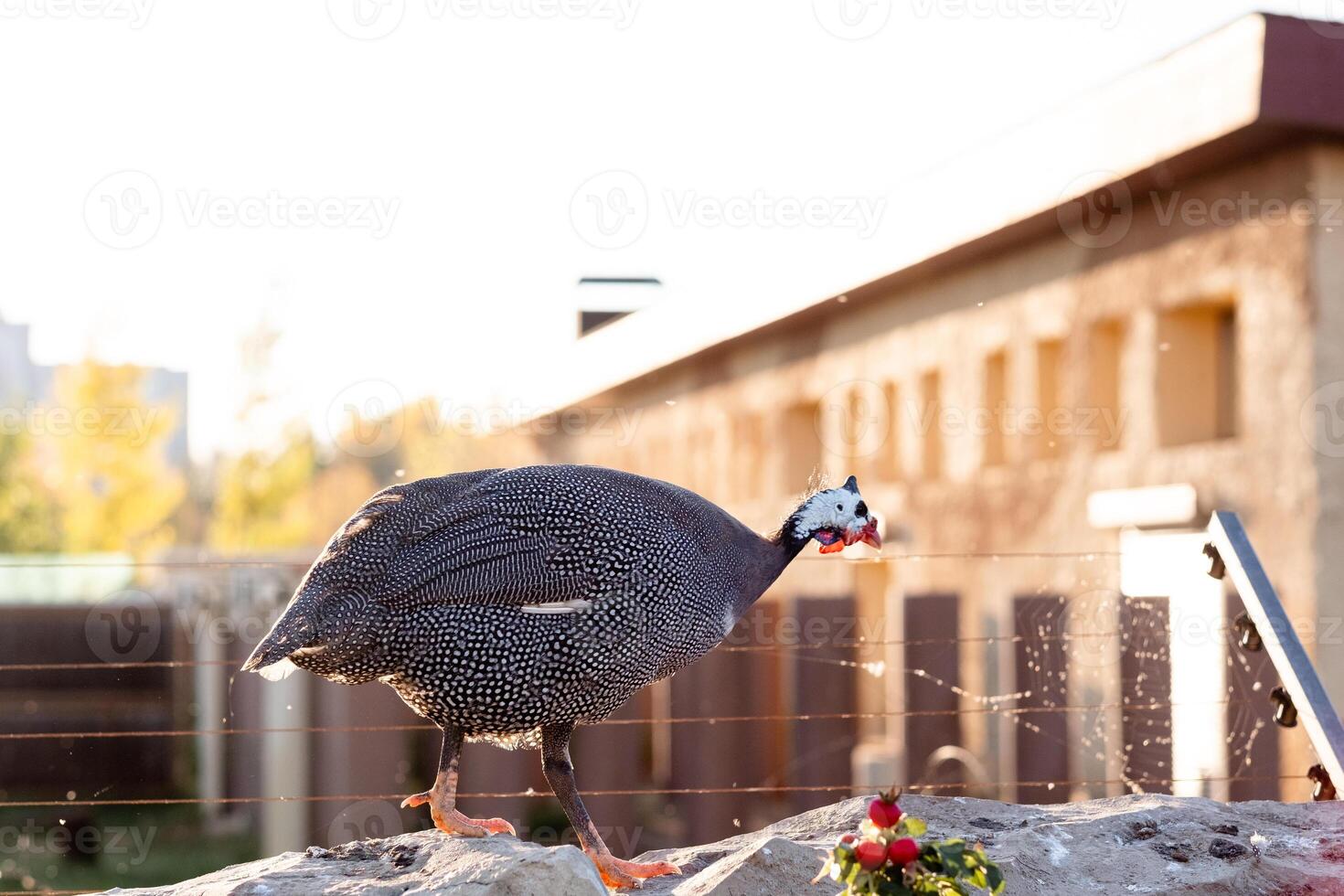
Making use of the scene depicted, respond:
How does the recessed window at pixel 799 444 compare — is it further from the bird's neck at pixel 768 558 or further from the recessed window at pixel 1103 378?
the bird's neck at pixel 768 558

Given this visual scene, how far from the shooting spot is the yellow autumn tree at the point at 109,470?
23641 millimetres

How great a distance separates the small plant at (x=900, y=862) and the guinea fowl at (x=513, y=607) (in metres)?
0.97

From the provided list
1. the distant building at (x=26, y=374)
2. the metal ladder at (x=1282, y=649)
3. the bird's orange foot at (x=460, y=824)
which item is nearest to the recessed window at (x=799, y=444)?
the metal ladder at (x=1282, y=649)

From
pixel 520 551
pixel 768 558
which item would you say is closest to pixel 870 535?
pixel 768 558

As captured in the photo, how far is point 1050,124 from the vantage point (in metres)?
8.85

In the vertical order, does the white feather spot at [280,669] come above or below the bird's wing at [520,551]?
below

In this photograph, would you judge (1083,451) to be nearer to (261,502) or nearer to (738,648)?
(738,648)

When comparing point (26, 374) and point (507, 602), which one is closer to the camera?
point (507, 602)

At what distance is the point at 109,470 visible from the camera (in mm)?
24406

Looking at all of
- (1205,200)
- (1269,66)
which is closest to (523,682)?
(1269,66)

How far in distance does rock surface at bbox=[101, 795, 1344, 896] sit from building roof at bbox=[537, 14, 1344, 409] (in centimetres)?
420

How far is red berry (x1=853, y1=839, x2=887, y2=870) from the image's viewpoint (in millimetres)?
2787

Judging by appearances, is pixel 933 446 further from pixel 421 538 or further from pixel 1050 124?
pixel 421 538

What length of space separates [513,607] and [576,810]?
60cm
